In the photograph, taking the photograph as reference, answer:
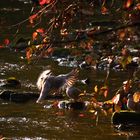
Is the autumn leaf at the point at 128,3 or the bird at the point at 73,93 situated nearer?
the autumn leaf at the point at 128,3

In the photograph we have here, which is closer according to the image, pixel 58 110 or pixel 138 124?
pixel 138 124

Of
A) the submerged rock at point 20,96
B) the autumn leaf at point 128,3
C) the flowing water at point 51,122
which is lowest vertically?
the flowing water at point 51,122

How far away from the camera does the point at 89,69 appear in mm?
17906

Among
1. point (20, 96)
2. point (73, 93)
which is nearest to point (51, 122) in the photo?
point (73, 93)

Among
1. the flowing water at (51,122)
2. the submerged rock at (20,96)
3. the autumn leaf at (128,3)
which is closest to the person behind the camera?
the autumn leaf at (128,3)

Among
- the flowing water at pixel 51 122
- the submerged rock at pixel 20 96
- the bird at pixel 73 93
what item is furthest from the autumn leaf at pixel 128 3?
the submerged rock at pixel 20 96

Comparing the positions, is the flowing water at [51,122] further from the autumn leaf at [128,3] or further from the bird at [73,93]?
the autumn leaf at [128,3]

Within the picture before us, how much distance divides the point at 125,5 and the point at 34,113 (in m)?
8.44

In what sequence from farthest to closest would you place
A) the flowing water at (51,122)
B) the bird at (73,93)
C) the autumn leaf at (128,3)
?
the bird at (73,93) < the flowing water at (51,122) < the autumn leaf at (128,3)

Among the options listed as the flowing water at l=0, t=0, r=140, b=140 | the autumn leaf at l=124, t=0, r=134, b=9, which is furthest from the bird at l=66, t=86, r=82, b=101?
the autumn leaf at l=124, t=0, r=134, b=9

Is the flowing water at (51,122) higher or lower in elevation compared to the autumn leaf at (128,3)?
lower

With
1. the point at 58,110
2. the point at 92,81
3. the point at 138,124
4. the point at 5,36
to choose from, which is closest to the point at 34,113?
the point at 58,110

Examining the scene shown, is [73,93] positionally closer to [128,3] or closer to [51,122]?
[51,122]

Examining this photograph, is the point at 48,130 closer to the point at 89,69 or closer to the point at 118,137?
the point at 118,137
